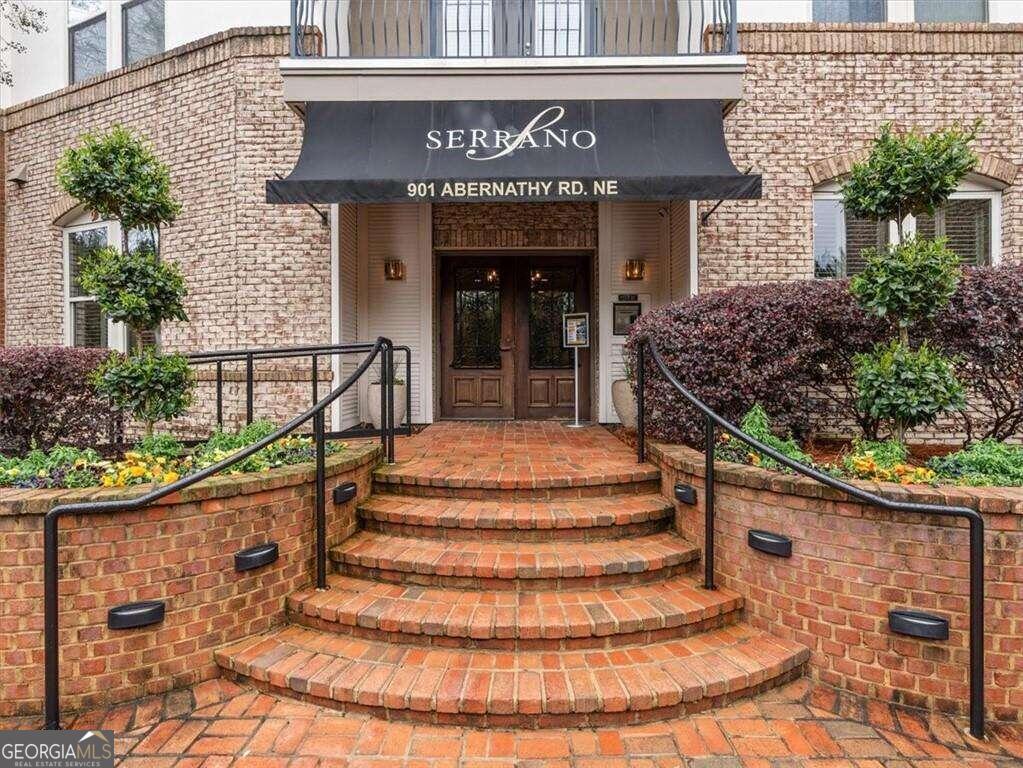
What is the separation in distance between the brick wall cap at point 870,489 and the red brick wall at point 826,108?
3.53 meters

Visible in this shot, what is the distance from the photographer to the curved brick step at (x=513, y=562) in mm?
3135

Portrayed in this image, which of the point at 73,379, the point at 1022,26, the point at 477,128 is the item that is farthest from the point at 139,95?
the point at 1022,26

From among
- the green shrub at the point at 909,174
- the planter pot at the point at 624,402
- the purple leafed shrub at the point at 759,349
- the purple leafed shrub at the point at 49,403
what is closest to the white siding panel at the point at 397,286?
the planter pot at the point at 624,402

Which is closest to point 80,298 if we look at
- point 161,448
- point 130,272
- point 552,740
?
point 130,272

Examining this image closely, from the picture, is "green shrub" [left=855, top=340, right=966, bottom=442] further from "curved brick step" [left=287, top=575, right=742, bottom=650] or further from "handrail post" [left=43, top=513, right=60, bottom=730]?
"handrail post" [left=43, top=513, right=60, bottom=730]

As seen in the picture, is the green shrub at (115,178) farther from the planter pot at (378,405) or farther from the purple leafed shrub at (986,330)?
the purple leafed shrub at (986,330)

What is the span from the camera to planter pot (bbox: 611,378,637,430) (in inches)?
253

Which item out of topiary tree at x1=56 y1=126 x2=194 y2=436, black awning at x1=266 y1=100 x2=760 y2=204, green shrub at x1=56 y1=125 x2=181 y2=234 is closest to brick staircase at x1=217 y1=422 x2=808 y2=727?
topiary tree at x1=56 y1=126 x2=194 y2=436

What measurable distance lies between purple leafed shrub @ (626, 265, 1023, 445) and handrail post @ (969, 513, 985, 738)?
175 cm

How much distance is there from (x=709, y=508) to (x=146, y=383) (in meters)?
3.75

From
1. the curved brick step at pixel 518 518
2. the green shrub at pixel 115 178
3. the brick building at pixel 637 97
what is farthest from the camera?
the brick building at pixel 637 97

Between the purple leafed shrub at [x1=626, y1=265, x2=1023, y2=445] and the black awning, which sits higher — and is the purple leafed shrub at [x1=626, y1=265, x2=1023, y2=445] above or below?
below

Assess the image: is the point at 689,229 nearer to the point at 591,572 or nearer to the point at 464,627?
the point at 591,572

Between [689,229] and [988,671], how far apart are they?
482 centimetres
